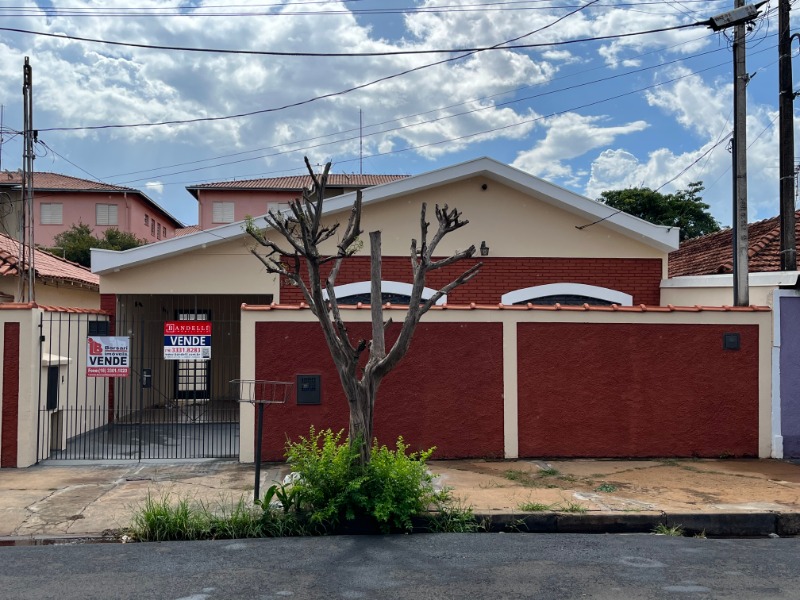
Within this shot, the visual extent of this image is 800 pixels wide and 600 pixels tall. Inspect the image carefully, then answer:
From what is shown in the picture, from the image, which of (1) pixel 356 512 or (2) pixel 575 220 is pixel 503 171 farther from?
(1) pixel 356 512

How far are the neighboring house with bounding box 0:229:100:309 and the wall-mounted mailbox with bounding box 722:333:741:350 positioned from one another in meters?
12.2

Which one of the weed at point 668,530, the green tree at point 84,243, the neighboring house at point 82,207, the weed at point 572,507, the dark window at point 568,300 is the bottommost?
the weed at point 668,530

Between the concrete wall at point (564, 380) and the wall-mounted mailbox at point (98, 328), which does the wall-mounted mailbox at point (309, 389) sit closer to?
the concrete wall at point (564, 380)

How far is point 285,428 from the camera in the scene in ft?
30.6

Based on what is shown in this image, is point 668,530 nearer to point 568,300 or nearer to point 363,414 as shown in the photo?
point 363,414

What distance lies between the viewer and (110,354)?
9.84 m

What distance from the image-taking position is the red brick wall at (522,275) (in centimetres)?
1285

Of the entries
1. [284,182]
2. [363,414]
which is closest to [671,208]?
[284,182]

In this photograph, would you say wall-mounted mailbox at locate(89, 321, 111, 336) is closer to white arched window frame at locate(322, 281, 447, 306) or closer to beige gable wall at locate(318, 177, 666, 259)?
white arched window frame at locate(322, 281, 447, 306)

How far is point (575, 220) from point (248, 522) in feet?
29.8

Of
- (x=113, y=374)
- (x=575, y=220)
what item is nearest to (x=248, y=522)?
(x=113, y=374)

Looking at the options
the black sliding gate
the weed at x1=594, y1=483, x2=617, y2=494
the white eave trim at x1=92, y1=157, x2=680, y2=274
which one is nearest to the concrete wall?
the weed at x1=594, y1=483, x2=617, y2=494

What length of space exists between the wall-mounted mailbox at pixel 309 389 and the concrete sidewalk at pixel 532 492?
38.7 inches

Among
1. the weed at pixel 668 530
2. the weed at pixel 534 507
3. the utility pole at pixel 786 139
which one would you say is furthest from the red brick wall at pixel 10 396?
the utility pole at pixel 786 139
